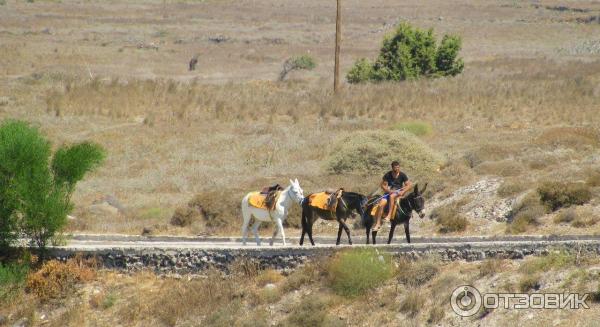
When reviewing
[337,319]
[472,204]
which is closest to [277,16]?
[472,204]

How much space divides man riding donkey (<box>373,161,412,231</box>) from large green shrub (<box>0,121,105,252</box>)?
8.73 meters

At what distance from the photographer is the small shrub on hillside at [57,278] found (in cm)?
2395

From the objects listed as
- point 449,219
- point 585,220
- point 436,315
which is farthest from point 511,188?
point 436,315

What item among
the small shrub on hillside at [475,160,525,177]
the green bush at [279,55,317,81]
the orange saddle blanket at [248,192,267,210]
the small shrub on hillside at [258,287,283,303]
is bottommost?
the green bush at [279,55,317,81]

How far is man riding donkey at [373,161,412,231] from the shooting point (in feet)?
72.8

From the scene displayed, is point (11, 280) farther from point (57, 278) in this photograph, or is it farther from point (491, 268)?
point (491, 268)

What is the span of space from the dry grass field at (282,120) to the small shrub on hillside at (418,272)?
6.09 meters

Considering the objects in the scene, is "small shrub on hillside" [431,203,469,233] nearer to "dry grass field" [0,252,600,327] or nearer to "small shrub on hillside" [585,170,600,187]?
"small shrub on hillside" [585,170,600,187]

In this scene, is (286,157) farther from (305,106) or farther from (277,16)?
(277,16)

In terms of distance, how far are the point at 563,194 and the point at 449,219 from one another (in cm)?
345

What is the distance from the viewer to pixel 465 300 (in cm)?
1939

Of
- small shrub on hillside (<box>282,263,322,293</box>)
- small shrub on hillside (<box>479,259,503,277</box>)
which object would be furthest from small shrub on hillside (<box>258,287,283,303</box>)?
small shrub on hillside (<box>479,259,503,277</box>)

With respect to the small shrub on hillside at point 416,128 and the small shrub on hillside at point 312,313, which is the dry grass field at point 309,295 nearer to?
the small shrub on hillside at point 312,313

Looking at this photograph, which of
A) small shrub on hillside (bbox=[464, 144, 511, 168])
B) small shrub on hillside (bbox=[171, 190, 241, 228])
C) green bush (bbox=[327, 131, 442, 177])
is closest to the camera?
small shrub on hillside (bbox=[171, 190, 241, 228])
